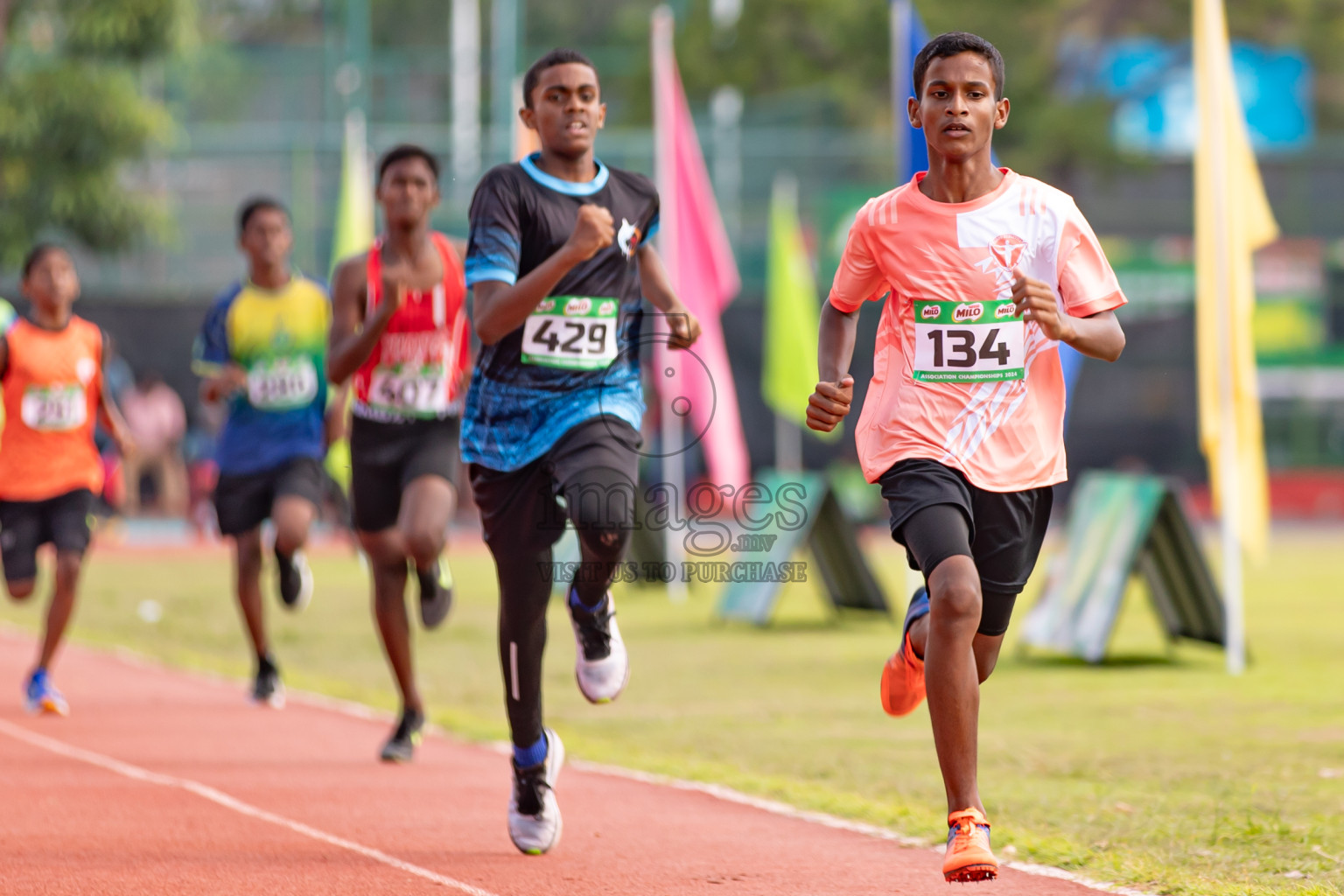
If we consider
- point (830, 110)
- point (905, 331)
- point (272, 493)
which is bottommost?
point (272, 493)

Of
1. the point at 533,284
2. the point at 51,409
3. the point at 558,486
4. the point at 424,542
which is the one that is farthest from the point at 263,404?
the point at 533,284

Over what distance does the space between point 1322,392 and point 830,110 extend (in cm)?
939

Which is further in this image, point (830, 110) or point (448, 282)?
point (830, 110)

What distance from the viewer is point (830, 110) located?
32031mm

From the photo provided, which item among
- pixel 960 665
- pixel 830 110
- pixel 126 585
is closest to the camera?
pixel 960 665

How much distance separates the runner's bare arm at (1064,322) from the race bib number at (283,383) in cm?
532

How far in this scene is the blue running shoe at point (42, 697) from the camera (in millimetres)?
9109

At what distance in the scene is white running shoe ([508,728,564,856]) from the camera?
5797 mm

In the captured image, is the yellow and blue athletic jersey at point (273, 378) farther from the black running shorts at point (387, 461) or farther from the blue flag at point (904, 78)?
the blue flag at point (904, 78)

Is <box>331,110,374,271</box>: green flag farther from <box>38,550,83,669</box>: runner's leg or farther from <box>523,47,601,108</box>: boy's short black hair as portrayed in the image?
<box>523,47,601,108</box>: boy's short black hair

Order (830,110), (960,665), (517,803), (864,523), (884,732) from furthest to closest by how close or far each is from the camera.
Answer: (830,110) < (864,523) < (884,732) < (517,803) < (960,665)

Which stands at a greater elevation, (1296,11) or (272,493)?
(1296,11)

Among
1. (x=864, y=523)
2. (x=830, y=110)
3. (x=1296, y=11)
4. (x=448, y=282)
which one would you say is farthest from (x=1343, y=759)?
(x=1296, y=11)

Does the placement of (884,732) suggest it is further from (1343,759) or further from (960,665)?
(960,665)
